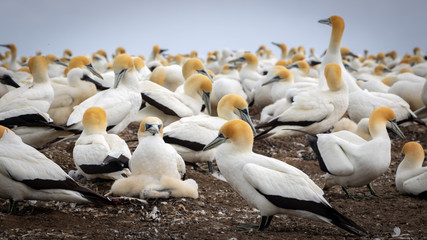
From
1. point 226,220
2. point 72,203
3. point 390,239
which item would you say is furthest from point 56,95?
point 390,239

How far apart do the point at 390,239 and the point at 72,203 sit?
2622 millimetres

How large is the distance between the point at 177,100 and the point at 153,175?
3177 millimetres

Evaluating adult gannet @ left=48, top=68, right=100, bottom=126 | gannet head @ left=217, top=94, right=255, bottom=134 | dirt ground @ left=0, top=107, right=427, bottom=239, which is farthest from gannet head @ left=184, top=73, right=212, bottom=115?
dirt ground @ left=0, top=107, right=427, bottom=239

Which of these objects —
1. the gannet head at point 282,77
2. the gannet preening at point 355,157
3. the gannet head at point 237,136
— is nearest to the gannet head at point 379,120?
the gannet preening at point 355,157

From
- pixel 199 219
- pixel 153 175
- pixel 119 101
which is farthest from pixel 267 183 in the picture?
pixel 119 101

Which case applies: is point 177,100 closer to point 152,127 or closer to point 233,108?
point 233,108

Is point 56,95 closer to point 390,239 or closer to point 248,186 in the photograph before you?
point 248,186

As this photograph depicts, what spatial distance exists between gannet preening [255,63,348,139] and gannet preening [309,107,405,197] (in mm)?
1754

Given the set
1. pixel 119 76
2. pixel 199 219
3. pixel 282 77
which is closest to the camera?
pixel 199 219

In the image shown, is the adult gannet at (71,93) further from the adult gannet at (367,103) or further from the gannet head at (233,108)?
the adult gannet at (367,103)

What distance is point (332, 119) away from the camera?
24.9 ft

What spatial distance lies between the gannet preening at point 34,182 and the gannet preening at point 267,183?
1.04 meters

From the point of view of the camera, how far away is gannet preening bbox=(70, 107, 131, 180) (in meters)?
5.17

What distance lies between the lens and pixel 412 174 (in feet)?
18.7
